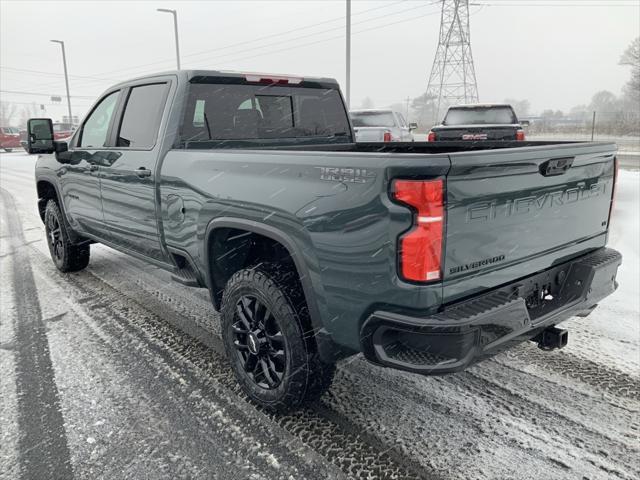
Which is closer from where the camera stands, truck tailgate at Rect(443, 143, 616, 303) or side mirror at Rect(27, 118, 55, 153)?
truck tailgate at Rect(443, 143, 616, 303)

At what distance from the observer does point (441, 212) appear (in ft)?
6.56

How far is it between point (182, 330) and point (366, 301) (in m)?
2.28

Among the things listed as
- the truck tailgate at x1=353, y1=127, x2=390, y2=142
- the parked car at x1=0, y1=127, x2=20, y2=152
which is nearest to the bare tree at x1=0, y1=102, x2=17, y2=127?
the parked car at x1=0, y1=127, x2=20, y2=152

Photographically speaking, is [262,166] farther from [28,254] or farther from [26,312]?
[28,254]

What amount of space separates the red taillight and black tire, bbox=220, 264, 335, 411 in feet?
2.63

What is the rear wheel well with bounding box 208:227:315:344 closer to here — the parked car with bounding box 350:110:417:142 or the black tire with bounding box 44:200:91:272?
the black tire with bounding box 44:200:91:272

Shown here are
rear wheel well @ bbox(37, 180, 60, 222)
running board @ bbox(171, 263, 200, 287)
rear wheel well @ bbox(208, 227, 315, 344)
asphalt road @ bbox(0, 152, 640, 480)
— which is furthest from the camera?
rear wheel well @ bbox(37, 180, 60, 222)

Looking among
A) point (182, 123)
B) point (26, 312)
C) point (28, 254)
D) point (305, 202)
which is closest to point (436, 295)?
point (305, 202)

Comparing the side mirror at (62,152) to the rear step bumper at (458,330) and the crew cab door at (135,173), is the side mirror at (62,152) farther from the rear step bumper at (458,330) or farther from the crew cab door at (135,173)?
the rear step bumper at (458,330)

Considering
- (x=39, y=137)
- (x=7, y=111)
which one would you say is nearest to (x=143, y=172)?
(x=39, y=137)

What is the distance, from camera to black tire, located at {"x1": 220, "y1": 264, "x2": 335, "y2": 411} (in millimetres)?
2611

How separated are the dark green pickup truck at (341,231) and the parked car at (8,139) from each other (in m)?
38.2

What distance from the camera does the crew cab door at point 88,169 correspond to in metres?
4.40

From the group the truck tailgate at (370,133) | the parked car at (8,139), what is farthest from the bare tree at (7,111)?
the truck tailgate at (370,133)
